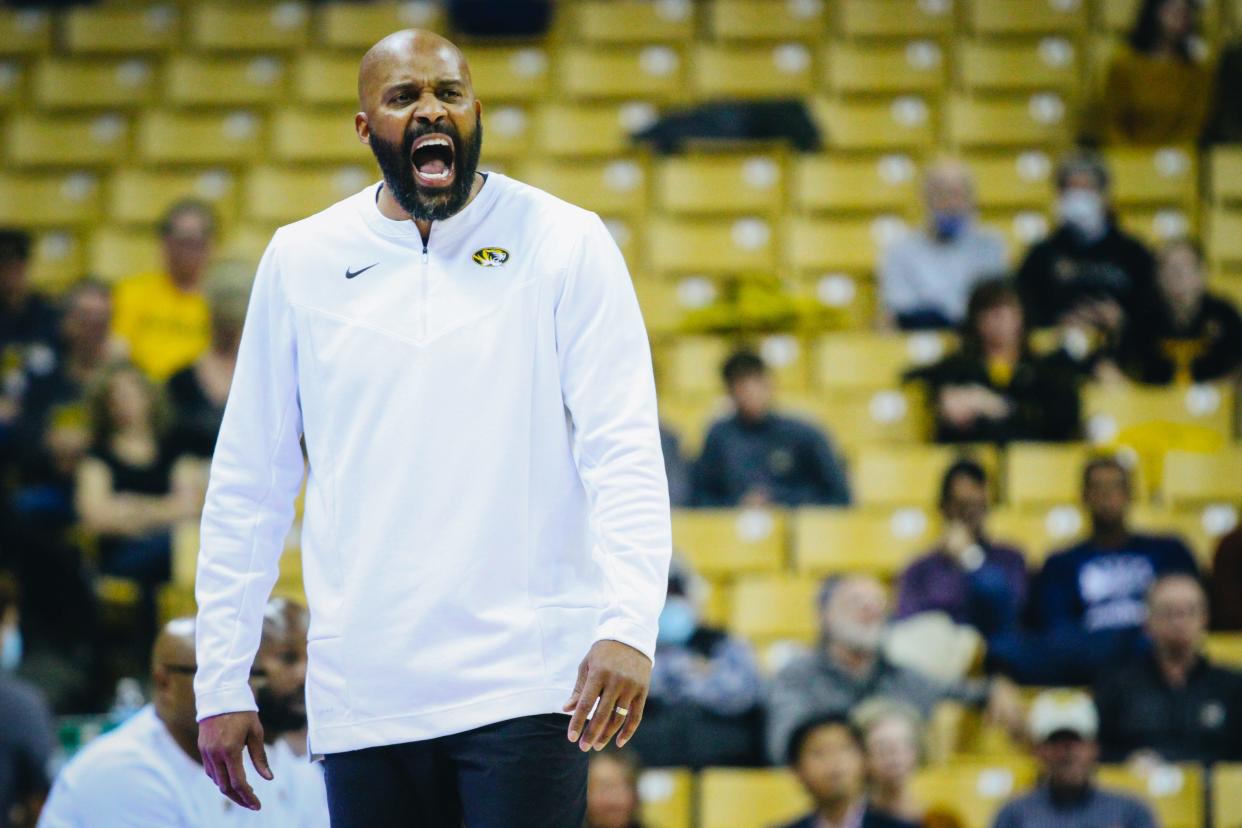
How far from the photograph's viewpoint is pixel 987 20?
9.20m

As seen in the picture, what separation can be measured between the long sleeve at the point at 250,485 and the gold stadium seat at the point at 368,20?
23.7 ft

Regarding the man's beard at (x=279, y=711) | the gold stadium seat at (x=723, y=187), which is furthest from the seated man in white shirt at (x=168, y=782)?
the gold stadium seat at (x=723, y=187)

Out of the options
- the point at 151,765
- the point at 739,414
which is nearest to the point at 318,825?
the point at 151,765

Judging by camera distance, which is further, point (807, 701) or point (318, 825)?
point (807, 701)

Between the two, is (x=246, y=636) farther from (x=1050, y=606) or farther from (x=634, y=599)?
(x=1050, y=606)

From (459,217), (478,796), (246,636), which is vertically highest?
(459,217)

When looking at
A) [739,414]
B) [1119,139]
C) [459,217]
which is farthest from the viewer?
[1119,139]

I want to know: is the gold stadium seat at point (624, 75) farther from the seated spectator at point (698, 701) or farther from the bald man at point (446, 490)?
the bald man at point (446, 490)

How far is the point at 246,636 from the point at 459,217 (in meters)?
0.60

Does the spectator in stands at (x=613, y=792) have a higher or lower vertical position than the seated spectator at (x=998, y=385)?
lower

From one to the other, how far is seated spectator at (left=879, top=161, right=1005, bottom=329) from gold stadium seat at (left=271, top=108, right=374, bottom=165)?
2583 mm

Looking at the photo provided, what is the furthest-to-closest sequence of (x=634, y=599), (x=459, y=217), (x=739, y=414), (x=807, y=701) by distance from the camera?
1. (x=739, y=414)
2. (x=807, y=701)
3. (x=459, y=217)
4. (x=634, y=599)

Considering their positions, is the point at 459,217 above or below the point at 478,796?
above

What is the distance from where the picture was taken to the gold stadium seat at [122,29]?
9.64m
